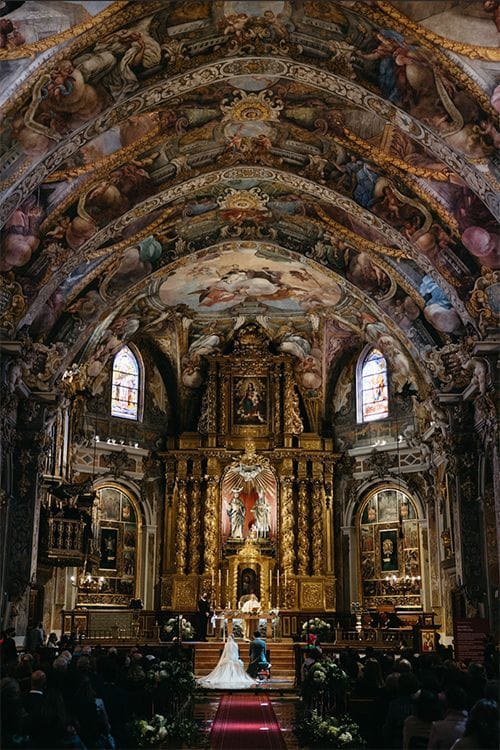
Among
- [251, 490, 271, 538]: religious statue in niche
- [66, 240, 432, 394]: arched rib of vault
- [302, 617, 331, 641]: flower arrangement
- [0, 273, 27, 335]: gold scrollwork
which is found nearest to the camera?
[0, 273, 27, 335]: gold scrollwork

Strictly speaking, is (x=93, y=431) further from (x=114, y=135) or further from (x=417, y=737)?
(x=417, y=737)

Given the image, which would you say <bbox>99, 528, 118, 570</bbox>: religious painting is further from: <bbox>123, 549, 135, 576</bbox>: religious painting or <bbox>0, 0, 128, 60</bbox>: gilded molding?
<bbox>0, 0, 128, 60</bbox>: gilded molding

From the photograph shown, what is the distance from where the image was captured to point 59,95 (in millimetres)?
16359

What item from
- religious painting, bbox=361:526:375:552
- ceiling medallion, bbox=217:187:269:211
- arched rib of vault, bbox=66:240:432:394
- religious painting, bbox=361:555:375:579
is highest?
ceiling medallion, bbox=217:187:269:211

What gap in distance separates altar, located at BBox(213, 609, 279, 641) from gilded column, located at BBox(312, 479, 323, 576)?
2370 millimetres

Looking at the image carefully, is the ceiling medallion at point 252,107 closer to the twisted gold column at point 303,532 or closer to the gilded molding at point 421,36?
the gilded molding at point 421,36

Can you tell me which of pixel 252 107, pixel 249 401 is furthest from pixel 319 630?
pixel 252 107

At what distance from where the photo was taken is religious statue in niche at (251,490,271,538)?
30.5 meters

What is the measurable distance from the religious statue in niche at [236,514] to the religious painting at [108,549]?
3.93 m

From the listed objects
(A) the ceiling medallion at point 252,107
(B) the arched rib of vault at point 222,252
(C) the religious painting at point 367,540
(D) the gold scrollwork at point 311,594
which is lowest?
(D) the gold scrollwork at point 311,594

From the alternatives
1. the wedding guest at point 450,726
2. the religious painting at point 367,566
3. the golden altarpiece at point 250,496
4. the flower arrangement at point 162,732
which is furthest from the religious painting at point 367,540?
the wedding guest at point 450,726

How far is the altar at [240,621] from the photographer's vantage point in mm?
27297

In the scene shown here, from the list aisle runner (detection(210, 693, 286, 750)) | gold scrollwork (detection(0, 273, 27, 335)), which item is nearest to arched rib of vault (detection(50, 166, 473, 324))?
gold scrollwork (detection(0, 273, 27, 335))

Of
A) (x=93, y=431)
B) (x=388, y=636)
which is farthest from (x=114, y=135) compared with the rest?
(x=388, y=636)
